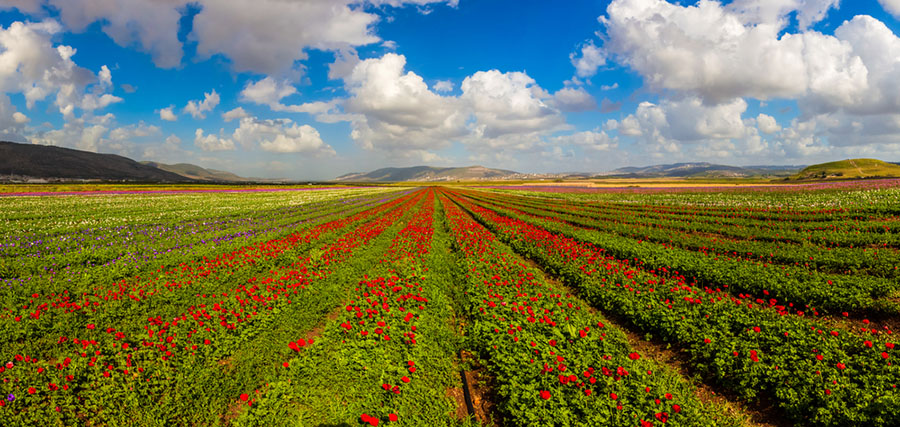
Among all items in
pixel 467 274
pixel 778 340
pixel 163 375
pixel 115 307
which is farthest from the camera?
pixel 467 274

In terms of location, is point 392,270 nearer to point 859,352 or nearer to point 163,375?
point 163,375

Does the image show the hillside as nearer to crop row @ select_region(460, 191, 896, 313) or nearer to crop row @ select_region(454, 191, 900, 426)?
crop row @ select_region(460, 191, 896, 313)

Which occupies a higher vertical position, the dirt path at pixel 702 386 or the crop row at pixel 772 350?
the crop row at pixel 772 350

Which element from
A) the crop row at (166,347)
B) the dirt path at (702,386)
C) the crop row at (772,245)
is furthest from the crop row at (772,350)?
the crop row at (166,347)

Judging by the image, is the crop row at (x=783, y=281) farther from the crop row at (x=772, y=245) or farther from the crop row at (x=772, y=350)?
the crop row at (x=772, y=245)

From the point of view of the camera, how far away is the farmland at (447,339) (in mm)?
5102

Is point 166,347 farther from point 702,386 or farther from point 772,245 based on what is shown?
point 772,245

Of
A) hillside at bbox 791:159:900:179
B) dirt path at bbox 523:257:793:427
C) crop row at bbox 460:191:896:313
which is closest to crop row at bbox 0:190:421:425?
dirt path at bbox 523:257:793:427

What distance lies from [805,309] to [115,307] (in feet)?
57.6

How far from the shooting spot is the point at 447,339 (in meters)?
7.55

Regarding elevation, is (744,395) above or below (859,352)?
below

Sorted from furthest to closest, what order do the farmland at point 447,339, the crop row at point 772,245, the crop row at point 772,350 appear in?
the crop row at point 772,245, the farmland at point 447,339, the crop row at point 772,350

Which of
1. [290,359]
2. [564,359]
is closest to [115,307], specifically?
[290,359]

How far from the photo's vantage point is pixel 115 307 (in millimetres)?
8367
